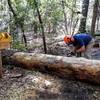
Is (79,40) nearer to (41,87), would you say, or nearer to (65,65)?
(65,65)

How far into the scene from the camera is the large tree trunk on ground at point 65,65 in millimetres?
4574

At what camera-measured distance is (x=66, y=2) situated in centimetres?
1115

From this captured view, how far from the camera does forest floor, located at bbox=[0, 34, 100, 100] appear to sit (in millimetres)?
4297

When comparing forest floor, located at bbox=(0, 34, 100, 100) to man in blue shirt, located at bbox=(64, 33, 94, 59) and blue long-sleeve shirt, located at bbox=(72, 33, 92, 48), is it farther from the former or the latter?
blue long-sleeve shirt, located at bbox=(72, 33, 92, 48)

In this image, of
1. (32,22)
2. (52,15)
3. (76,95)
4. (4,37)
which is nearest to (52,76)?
(76,95)

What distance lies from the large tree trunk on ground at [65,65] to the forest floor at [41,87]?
15 centimetres

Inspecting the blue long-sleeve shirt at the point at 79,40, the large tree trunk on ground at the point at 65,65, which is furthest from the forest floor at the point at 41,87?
A: the blue long-sleeve shirt at the point at 79,40

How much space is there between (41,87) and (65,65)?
76 cm

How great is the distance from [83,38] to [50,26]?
4.48 metres

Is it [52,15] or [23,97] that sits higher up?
[52,15]

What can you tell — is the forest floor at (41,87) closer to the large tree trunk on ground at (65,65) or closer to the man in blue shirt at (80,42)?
the large tree trunk on ground at (65,65)

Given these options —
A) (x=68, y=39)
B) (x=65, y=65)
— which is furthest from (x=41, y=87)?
(x=68, y=39)

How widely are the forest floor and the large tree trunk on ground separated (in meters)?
0.15

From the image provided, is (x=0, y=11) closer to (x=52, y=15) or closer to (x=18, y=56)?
(x=52, y=15)
